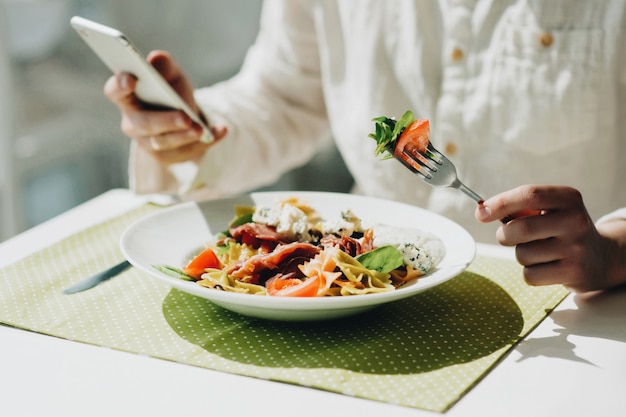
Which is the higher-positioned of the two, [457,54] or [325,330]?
[457,54]

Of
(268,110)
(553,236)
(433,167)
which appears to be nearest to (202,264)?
(433,167)

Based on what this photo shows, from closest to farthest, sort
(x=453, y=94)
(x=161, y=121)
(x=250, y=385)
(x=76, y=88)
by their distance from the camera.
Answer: (x=250, y=385), (x=161, y=121), (x=453, y=94), (x=76, y=88)

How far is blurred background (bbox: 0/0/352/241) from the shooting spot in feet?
9.72

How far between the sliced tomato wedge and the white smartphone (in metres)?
0.48

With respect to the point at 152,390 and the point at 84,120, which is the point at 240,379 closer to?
the point at 152,390

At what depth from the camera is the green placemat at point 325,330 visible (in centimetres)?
81

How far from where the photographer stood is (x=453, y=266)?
3.10 feet

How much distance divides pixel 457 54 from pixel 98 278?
0.86 m

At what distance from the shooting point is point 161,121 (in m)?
1.35

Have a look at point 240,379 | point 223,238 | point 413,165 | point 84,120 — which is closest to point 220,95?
point 223,238

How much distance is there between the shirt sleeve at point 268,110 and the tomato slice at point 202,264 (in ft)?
2.29

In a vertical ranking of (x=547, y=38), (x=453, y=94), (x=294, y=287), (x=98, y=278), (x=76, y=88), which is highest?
(x=547, y=38)

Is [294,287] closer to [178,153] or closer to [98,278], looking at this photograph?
[98,278]

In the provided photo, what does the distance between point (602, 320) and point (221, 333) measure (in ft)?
1.60
